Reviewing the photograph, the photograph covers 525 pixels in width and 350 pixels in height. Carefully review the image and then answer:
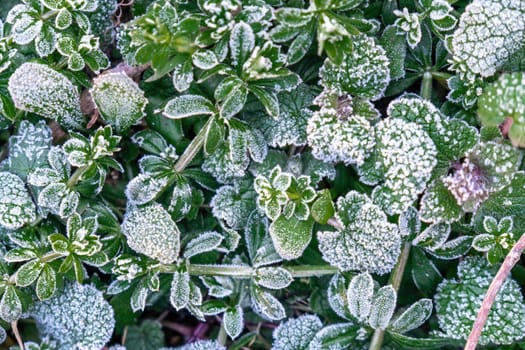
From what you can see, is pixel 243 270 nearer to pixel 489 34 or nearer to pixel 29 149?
pixel 29 149

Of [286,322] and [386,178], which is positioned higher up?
[386,178]

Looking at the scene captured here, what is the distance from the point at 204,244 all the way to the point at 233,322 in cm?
33

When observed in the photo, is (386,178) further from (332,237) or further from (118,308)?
(118,308)

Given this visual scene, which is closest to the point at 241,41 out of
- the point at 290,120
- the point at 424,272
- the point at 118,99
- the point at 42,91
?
the point at 290,120

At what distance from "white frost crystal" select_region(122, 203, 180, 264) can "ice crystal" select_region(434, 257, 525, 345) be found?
109 cm

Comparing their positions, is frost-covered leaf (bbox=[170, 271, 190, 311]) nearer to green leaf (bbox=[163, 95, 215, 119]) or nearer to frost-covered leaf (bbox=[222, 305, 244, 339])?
frost-covered leaf (bbox=[222, 305, 244, 339])

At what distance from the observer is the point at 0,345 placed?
3.29 meters

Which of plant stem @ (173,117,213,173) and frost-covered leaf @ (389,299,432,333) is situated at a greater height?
plant stem @ (173,117,213,173)

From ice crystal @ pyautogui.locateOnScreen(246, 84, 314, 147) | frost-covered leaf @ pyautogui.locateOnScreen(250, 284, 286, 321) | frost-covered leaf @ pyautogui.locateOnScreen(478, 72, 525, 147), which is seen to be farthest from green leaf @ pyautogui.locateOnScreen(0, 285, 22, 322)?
frost-covered leaf @ pyautogui.locateOnScreen(478, 72, 525, 147)

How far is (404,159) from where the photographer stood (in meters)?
2.71

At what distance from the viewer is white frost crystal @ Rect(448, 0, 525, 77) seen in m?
2.69

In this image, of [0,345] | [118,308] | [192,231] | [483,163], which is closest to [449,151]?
[483,163]

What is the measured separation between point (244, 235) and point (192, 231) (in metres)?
0.23

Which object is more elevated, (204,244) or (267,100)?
(267,100)
